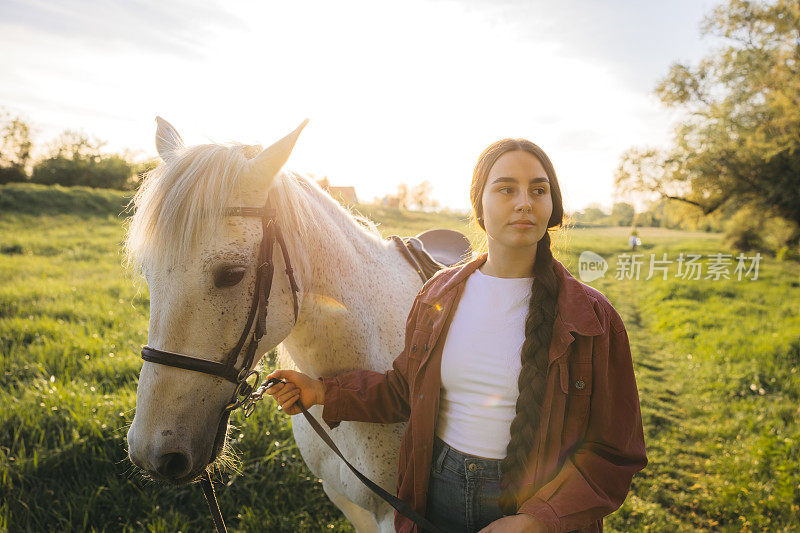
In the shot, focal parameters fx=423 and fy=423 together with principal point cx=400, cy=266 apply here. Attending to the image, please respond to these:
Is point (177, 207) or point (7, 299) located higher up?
point (177, 207)

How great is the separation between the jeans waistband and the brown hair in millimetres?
37

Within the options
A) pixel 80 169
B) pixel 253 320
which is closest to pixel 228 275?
pixel 253 320

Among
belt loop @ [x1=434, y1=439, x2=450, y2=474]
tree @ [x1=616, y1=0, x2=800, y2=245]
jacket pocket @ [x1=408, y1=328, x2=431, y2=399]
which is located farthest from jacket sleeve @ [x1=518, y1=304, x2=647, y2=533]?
tree @ [x1=616, y1=0, x2=800, y2=245]

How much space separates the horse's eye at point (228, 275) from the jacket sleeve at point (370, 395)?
574mm

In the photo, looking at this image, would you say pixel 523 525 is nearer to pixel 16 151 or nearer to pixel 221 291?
pixel 221 291

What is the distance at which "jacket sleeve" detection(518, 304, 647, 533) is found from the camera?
1318 mm

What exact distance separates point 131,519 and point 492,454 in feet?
10.2

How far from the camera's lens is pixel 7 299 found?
7258 millimetres

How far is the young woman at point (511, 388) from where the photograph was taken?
4.49 feet

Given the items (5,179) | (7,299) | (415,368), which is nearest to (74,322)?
(7,299)

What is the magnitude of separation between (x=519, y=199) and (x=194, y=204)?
44.8 inches

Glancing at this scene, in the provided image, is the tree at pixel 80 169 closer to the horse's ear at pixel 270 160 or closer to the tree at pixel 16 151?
the tree at pixel 16 151

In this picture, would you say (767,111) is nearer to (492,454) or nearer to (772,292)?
(772,292)

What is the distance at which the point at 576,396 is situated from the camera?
1.38m
